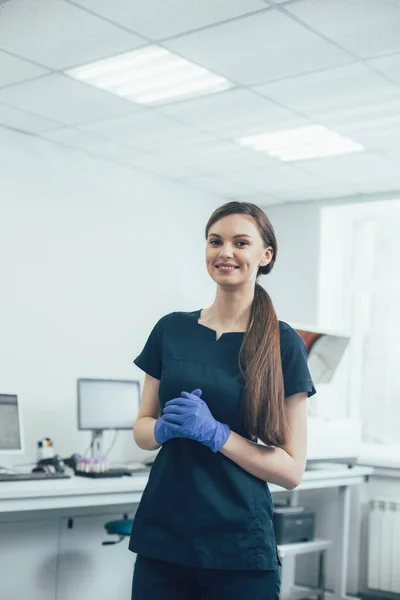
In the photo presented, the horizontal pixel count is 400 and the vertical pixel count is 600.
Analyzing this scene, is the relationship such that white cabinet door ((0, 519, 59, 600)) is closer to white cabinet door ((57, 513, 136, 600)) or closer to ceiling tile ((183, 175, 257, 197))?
white cabinet door ((57, 513, 136, 600))

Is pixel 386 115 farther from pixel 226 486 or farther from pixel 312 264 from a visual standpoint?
pixel 226 486

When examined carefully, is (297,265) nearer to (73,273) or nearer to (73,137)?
(73,273)

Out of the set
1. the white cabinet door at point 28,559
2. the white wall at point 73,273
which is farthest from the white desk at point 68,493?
the white wall at point 73,273

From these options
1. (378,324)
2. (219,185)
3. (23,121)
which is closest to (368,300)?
(378,324)

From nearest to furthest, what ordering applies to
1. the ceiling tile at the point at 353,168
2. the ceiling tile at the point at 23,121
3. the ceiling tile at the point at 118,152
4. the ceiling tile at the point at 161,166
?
the ceiling tile at the point at 23,121
the ceiling tile at the point at 118,152
the ceiling tile at the point at 353,168
the ceiling tile at the point at 161,166

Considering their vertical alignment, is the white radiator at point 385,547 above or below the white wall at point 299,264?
below

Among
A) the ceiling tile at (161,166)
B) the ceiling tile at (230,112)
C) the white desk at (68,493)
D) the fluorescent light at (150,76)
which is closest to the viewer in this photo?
the white desk at (68,493)

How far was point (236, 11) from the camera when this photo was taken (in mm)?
2719

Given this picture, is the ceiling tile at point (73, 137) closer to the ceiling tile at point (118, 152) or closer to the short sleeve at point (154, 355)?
the ceiling tile at point (118, 152)

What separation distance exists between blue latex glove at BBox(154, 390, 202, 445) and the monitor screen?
2510mm

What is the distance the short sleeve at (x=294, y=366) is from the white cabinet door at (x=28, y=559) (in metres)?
2.15

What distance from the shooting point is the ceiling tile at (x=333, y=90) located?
327 centimetres

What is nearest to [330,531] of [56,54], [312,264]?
[312,264]

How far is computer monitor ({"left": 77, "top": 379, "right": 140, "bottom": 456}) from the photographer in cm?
399
